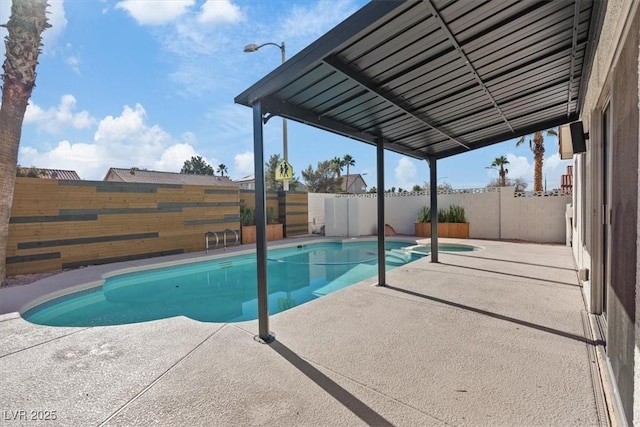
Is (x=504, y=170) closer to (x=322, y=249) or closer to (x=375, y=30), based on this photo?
(x=322, y=249)

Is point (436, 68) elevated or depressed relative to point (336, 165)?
depressed

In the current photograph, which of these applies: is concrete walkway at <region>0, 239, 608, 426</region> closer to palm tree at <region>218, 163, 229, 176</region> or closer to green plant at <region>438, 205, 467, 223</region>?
green plant at <region>438, 205, 467, 223</region>

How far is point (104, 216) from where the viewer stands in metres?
8.91

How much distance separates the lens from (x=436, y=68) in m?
3.27

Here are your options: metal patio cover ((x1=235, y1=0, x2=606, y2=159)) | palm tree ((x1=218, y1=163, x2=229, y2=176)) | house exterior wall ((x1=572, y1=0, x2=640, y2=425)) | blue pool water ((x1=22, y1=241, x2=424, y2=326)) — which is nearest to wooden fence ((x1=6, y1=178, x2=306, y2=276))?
blue pool water ((x1=22, y1=241, x2=424, y2=326))

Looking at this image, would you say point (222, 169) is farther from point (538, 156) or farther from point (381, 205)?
point (381, 205)

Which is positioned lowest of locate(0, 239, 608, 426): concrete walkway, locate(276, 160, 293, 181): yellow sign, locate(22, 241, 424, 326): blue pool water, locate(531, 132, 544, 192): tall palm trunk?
locate(22, 241, 424, 326): blue pool water

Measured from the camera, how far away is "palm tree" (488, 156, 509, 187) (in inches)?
894

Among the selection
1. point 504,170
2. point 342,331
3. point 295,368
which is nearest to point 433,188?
point 342,331

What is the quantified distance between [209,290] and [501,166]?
23.4 m

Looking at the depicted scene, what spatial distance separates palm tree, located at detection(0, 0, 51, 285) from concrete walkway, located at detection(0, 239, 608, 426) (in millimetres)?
3902

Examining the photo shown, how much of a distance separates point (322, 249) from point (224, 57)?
303 inches

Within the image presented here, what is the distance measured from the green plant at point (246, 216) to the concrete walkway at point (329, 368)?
30.4 feet

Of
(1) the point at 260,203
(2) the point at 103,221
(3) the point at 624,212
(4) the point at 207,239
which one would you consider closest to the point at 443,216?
(4) the point at 207,239
